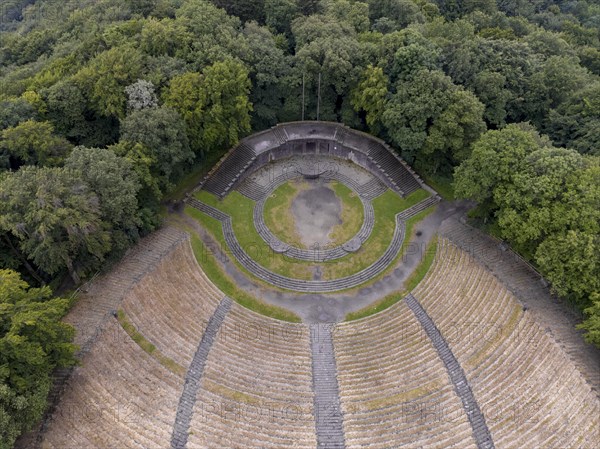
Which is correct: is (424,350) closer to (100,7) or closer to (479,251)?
(479,251)

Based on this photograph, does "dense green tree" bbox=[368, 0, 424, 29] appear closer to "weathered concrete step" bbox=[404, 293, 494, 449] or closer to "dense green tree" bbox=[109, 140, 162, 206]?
"dense green tree" bbox=[109, 140, 162, 206]

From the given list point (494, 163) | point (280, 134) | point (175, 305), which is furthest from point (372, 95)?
point (175, 305)

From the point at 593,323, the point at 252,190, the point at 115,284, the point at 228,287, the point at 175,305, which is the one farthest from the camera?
the point at 252,190

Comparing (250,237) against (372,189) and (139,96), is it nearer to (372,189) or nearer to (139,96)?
(372,189)

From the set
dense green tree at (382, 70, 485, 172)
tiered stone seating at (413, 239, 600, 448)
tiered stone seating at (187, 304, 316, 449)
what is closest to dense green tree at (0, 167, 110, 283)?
tiered stone seating at (187, 304, 316, 449)

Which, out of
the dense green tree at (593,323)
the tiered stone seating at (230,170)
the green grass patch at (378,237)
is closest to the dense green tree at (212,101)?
the tiered stone seating at (230,170)

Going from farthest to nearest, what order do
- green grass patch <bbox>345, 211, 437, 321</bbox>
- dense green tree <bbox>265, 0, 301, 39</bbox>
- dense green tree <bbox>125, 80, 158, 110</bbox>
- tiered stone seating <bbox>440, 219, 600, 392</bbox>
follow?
dense green tree <bbox>265, 0, 301, 39</bbox> → dense green tree <bbox>125, 80, 158, 110</bbox> → green grass patch <bbox>345, 211, 437, 321</bbox> → tiered stone seating <bbox>440, 219, 600, 392</bbox>

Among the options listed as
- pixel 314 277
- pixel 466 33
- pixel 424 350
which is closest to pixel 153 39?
pixel 314 277
